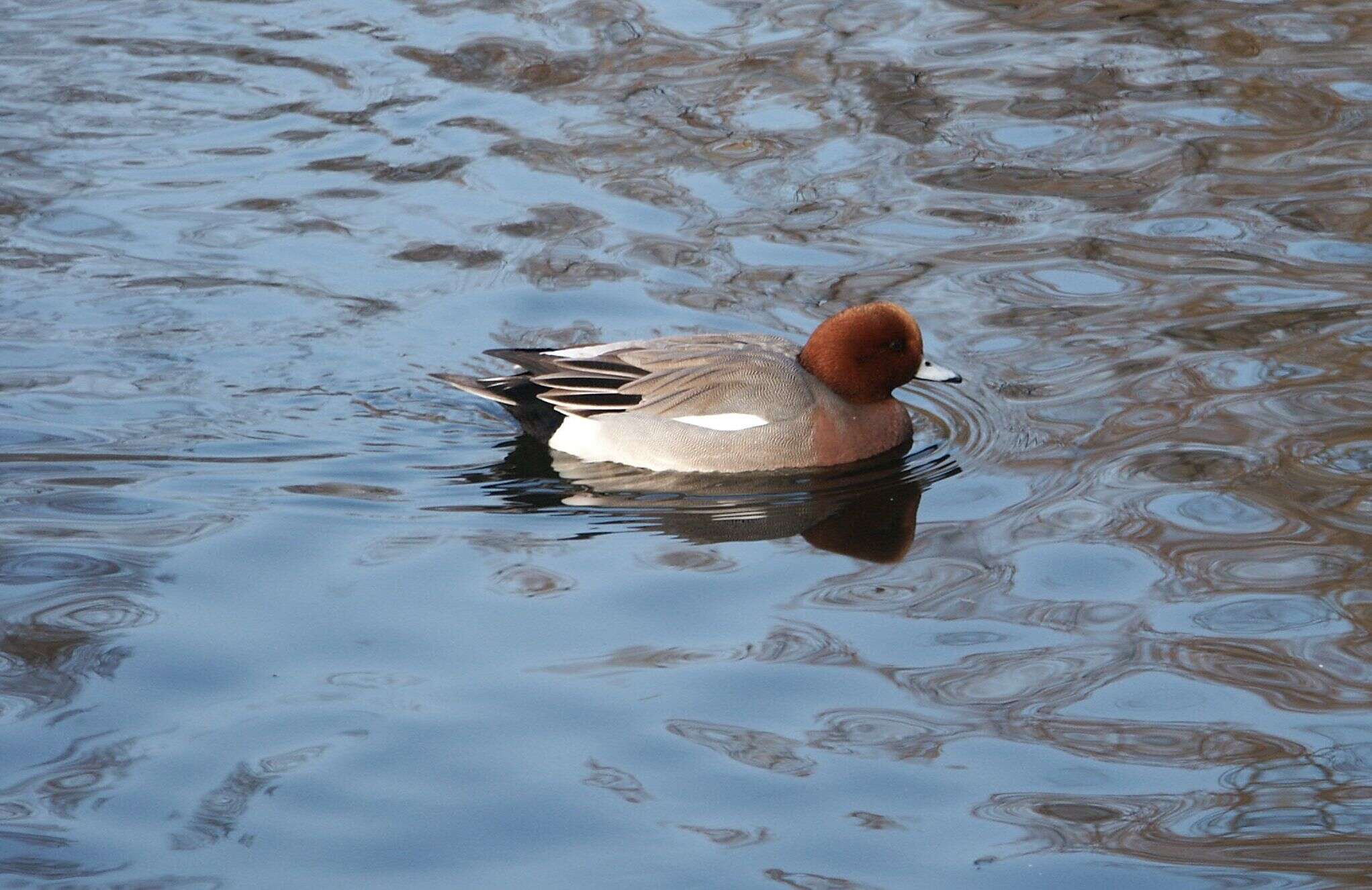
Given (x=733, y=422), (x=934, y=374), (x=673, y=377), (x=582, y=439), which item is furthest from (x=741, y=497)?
(x=934, y=374)

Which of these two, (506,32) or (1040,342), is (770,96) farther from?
(1040,342)

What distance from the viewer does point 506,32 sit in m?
10.9

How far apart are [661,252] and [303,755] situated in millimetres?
4178

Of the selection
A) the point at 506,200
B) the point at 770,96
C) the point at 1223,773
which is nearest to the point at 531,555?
the point at 1223,773

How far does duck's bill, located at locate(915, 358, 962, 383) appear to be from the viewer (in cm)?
675

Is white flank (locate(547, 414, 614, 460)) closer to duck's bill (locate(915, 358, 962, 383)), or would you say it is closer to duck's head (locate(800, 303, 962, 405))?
duck's head (locate(800, 303, 962, 405))

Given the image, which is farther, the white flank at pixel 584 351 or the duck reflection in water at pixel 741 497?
the white flank at pixel 584 351

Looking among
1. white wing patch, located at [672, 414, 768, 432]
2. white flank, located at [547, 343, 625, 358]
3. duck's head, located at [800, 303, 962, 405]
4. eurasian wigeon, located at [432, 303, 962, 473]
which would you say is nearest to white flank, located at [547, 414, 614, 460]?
eurasian wigeon, located at [432, 303, 962, 473]

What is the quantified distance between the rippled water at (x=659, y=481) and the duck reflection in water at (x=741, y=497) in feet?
0.10

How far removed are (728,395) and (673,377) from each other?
0.23 metres

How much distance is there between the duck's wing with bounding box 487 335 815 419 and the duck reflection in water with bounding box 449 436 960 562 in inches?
9.4

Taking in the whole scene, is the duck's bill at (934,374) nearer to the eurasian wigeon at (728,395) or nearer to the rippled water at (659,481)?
the eurasian wigeon at (728,395)

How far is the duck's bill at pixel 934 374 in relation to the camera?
675 centimetres

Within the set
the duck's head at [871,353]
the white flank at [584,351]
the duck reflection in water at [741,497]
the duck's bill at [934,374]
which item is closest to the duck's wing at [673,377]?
the white flank at [584,351]
